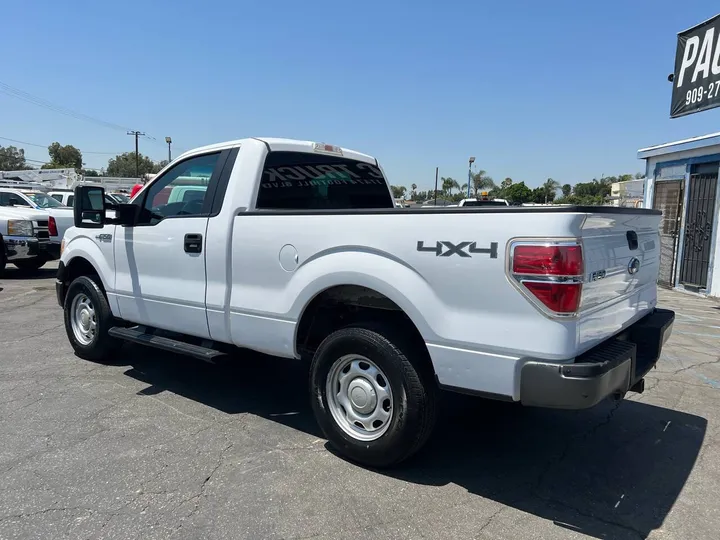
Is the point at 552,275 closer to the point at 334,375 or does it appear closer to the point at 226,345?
the point at 334,375

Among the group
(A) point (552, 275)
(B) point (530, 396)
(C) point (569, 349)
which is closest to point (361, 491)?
(B) point (530, 396)

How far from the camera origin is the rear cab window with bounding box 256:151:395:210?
4332 mm

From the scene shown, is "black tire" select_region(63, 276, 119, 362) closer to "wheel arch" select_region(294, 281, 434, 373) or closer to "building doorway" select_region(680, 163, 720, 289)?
"wheel arch" select_region(294, 281, 434, 373)

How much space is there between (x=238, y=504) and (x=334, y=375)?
95 cm

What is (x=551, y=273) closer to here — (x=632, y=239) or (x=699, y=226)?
(x=632, y=239)

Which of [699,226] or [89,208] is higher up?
[89,208]

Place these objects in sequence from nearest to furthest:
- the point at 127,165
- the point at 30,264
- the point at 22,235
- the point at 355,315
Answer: the point at 355,315
the point at 22,235
the point at 30,264
the point at 127,165

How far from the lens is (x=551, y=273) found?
261 cm

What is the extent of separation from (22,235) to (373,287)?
1099 centimetres

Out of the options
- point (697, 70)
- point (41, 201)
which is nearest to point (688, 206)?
point (697, 70)

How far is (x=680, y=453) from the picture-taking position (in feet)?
12.3

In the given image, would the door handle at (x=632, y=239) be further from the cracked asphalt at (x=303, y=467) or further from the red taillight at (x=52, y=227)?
the red taillight at (x=52, y=227)

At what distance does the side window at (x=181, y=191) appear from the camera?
Result: 14.5ft

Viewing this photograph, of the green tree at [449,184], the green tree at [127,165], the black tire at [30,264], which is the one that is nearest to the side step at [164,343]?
the black tire at [30,264]
